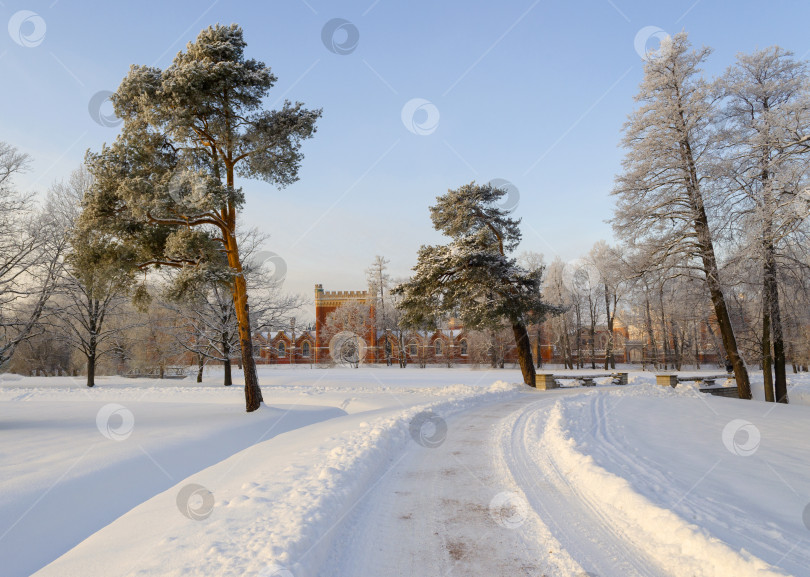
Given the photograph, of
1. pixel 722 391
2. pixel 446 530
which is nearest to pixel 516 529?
pixel 446 530

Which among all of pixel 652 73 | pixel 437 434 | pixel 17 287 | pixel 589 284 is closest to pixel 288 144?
pixel 437 434

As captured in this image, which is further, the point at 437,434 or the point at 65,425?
the point at 65,425

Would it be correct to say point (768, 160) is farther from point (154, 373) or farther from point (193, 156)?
point (154, 373)

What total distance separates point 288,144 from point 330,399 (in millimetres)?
10725

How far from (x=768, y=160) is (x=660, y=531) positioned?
1500 cm

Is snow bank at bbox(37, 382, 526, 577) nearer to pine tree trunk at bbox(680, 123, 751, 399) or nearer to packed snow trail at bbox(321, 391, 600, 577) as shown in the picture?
packed snow trail at bbox(321, 391, 600, 577)

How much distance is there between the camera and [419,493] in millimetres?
5953

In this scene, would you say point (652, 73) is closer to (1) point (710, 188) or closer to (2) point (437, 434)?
(1) point (710, 188)

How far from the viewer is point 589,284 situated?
5150cm

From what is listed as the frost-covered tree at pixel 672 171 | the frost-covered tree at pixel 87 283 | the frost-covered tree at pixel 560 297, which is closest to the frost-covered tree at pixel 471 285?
the frost-covered tree at pixel 672 171

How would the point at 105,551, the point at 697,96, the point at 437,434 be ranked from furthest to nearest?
the point at 697,96 → the point at 437,434 → the point at 105,551

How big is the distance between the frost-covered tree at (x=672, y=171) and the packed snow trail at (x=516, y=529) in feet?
47.7

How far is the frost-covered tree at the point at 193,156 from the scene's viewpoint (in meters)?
14.1

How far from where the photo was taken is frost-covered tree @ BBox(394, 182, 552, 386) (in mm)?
21172
